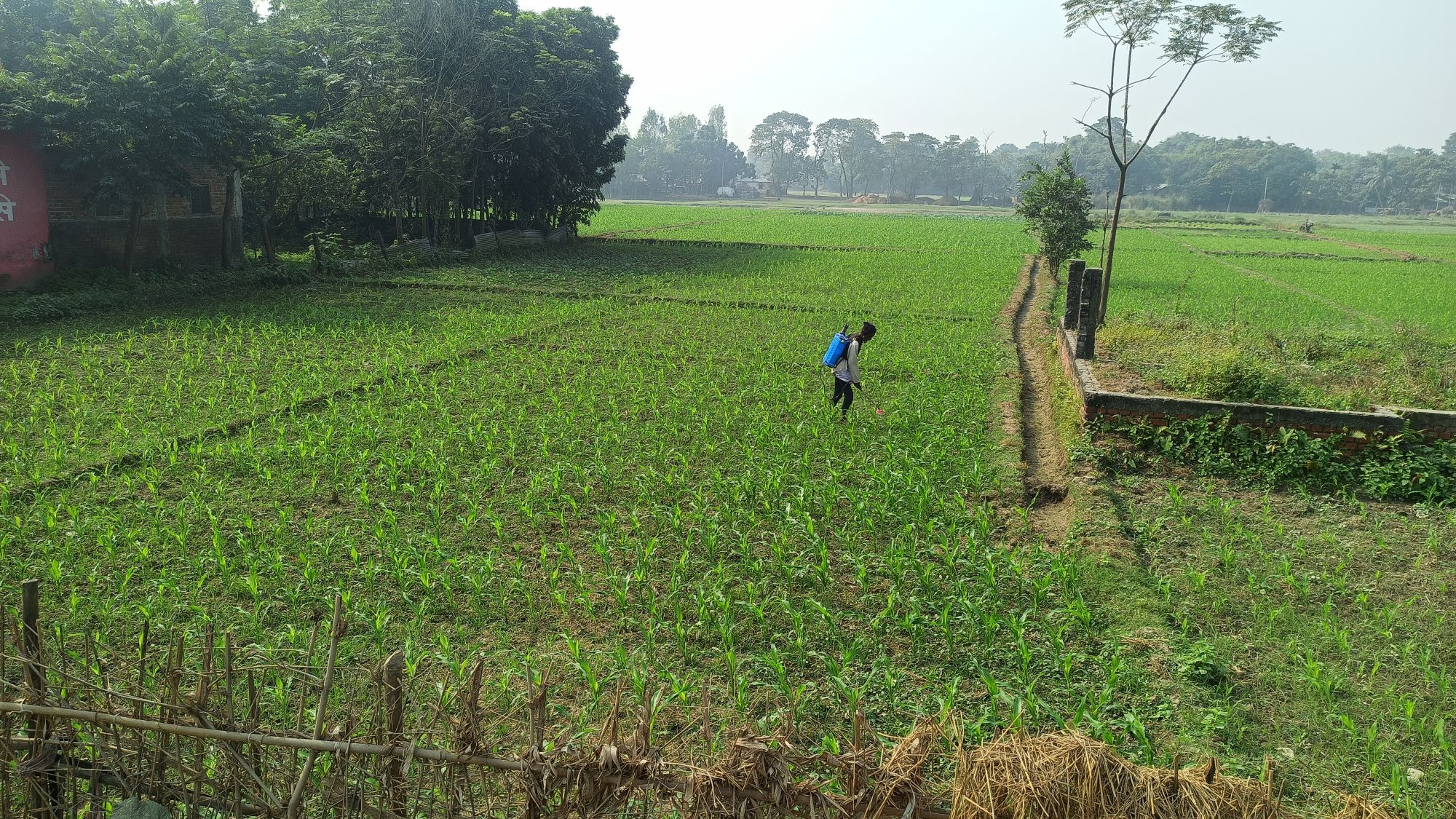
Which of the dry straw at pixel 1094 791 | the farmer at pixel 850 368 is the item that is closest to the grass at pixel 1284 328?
the farmer at pixel 850 368

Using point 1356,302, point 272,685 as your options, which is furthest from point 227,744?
point 1356,302

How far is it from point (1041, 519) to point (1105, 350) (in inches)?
238

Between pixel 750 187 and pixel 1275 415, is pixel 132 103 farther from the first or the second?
pixel 750 187

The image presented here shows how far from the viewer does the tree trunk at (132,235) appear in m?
16.9

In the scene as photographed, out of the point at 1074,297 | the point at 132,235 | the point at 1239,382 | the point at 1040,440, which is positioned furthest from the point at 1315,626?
the point at 132,235

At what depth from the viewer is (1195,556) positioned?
22.0 feet

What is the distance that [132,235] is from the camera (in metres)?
17.0

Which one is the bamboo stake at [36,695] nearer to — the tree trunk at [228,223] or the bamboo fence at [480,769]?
the bamboo fence at [480,769]

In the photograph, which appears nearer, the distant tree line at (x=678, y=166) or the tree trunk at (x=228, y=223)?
the tree trunk at (x=228, y=223)

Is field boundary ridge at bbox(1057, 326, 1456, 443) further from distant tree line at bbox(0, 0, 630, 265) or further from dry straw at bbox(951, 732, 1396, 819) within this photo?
distant tree line at bbox(0, 0, 630, 265)

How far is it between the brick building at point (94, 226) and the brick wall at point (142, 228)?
0.02 meters

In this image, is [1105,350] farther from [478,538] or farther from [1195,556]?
[478,538]

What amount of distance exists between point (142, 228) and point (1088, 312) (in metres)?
19.0

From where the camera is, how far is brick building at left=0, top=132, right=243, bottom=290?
617 inches
